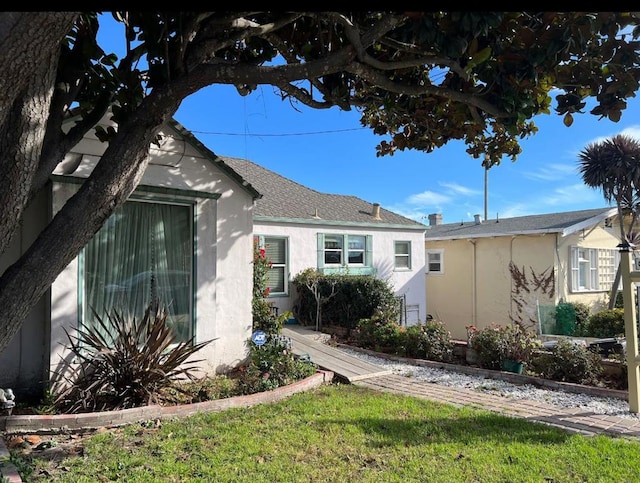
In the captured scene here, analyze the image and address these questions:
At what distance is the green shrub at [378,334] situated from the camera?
966 centimetres

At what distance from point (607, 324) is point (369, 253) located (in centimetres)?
750

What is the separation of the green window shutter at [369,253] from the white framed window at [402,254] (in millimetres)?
1223

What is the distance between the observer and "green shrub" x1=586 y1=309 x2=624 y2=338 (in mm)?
12953

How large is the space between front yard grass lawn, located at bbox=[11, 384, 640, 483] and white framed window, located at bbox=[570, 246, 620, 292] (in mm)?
12861

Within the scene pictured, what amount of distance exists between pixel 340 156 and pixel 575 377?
16192 millimetres

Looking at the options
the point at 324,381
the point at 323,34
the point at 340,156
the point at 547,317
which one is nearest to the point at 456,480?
the point at 324,381

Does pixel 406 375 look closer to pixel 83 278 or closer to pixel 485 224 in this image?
pixel 83 278

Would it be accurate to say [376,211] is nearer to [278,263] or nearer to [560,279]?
[278,263]

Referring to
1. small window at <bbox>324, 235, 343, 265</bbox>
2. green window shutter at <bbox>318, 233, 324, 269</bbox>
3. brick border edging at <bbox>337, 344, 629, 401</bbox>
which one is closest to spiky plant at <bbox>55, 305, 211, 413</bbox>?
brick border edging at <bbox>337, 344, 629, 401</bbox>

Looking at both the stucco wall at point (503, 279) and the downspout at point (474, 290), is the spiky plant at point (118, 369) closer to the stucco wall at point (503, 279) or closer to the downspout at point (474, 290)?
the stucco wall at point (503, 279)

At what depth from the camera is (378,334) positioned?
986 centimetres

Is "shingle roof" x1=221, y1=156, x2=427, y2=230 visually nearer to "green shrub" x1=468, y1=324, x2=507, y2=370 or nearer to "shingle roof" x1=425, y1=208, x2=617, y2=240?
"shingle roof" x1=425, y1=208, x2=617, y2=240

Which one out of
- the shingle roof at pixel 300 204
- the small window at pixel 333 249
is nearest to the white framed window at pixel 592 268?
the shingle roof at pixel 300 204

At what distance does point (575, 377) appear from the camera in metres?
7.01
